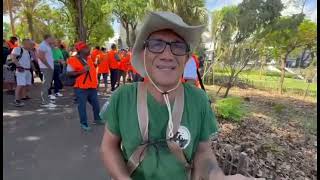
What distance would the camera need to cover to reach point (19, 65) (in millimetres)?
7930

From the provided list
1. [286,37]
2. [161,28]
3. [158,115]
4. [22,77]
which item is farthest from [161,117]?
[286,37]

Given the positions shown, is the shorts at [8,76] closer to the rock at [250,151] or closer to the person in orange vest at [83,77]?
the person in orange vest at [83,77]

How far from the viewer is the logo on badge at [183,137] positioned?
1694mm

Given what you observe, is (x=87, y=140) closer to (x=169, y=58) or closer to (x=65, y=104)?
(x=65, y=104)

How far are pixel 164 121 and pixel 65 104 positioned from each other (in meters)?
7.57

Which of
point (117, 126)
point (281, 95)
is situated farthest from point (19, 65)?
point (281, 95)

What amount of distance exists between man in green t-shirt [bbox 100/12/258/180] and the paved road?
8.64 ft

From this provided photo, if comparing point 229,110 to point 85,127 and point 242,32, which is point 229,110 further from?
point 242,32

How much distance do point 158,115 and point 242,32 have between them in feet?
39.9

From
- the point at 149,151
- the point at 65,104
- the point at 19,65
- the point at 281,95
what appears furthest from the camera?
the point at 281,95

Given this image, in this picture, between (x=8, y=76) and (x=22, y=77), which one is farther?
(x=8, y=76)

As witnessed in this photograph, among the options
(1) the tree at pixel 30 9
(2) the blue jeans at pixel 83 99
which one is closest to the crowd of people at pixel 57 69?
(2) the blue jeans at pixel 83 99

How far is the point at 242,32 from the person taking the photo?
1333 centimetres

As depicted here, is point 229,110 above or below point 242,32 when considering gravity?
below
